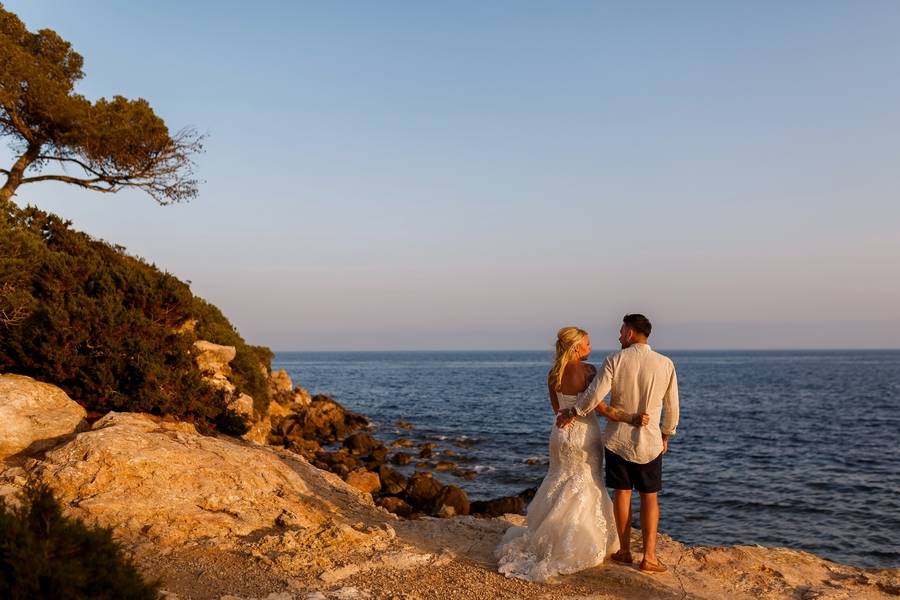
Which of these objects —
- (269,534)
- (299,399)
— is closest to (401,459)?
(299,399)

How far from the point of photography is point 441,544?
26.8 feet

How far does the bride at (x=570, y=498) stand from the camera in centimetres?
715

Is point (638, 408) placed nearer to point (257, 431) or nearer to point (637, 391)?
point (637, 391)

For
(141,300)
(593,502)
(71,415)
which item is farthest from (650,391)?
(141,300)

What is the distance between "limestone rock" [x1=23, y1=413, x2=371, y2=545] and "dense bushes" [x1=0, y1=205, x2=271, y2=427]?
1556mm

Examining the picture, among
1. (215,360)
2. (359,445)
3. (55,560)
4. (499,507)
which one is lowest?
(359,445)

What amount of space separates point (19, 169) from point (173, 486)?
16231 mm

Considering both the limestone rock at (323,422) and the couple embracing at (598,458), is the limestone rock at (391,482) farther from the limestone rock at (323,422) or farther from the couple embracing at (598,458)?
the couple embracing at (598,458)

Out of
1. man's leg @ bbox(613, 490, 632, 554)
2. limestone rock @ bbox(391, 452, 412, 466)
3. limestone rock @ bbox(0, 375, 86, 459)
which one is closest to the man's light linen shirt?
man's leg @ bbox(613, 490, 632, 554)

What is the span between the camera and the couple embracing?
7148mm

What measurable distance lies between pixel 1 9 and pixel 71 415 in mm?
16612

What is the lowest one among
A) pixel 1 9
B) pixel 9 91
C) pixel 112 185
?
pixel 112 185

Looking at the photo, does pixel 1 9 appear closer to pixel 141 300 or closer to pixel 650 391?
pixel 141 300

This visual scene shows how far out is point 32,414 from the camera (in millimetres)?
9922
